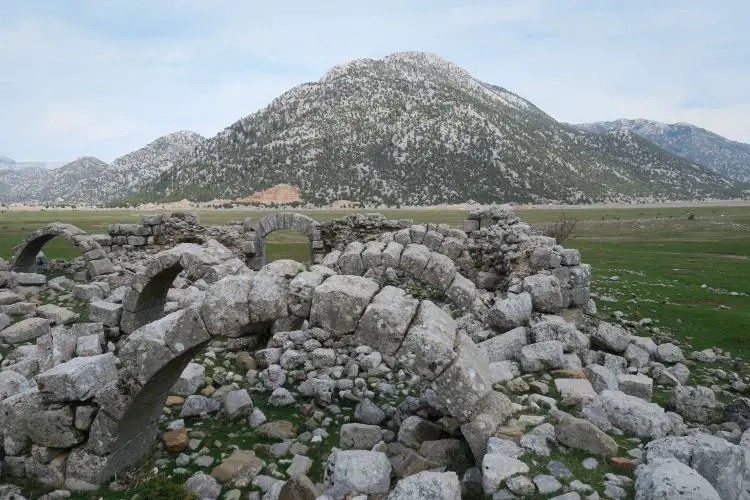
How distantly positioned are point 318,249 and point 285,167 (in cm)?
8344

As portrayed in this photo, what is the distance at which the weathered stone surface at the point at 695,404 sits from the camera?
8211 millimetres

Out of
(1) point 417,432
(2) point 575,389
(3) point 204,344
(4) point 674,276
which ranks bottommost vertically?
(4) point 674,276

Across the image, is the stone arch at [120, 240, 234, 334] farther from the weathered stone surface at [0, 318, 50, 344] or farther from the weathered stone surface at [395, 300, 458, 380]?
the weathered stone surface at [395, 300, 458, 380]

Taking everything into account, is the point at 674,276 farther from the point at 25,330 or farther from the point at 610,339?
the point at 25,330

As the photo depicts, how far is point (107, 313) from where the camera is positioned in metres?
12.3

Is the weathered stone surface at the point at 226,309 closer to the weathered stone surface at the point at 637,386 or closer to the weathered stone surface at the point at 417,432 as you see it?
the weathered stone surface at the point at 417,432

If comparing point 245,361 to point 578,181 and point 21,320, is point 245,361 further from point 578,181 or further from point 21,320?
point 578,181

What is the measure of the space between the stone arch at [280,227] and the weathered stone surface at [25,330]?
407 inches

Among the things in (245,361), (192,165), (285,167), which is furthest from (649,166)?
(245,361)

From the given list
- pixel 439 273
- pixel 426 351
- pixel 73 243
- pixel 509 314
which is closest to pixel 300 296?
pixel 426 351

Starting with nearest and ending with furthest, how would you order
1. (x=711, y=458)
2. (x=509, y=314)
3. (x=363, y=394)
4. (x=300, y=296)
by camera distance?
(x=711, y=458) < (x=300, y=296) < (x=363, y=394) < (x=509, y=314)

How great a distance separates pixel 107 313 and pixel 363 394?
8034 mm

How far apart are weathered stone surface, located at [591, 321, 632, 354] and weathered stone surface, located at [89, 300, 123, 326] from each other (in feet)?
42.2

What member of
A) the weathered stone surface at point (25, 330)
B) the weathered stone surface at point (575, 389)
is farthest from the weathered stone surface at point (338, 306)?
the weathered stone surface at point (25, 330)
